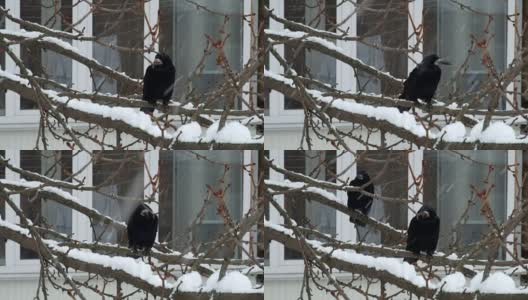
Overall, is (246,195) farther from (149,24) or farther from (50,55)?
(50,55)

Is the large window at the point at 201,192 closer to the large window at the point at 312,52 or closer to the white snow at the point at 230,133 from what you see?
the white snow at the point at 230,133

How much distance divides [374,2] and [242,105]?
509mm

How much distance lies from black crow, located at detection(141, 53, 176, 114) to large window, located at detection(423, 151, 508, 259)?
0.80 meters

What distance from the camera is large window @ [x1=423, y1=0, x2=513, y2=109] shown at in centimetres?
329

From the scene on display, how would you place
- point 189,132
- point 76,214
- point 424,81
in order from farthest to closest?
point 76,214 < point 189,132 < point 424,81

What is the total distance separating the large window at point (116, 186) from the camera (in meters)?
3.31

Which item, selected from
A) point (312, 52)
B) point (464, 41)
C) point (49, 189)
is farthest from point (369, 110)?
point (49, 189)

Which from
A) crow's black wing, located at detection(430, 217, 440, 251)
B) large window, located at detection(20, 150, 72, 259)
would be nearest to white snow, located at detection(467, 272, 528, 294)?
crow's black wing, located at detection(430, 217, 440, 251)

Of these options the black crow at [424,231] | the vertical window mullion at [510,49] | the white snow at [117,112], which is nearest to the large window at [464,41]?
the vertical window mullion at [510,49]

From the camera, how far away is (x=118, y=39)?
333cm

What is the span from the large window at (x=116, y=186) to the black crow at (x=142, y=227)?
0.04 m

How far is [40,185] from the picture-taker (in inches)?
129

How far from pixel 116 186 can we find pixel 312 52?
2.38 feet

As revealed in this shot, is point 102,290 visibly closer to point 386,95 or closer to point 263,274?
point 263,274
